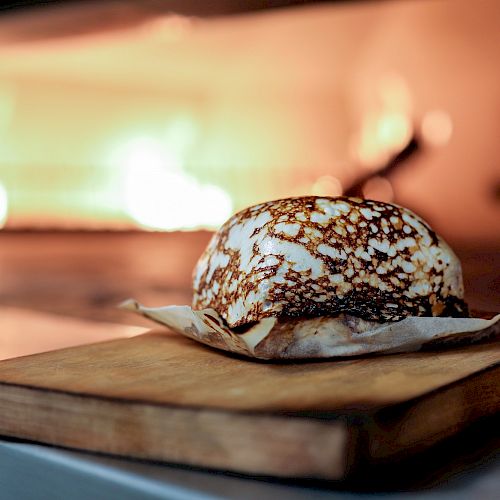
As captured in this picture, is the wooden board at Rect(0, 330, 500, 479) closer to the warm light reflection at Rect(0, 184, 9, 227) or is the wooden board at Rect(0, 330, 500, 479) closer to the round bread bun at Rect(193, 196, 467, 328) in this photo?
the round bread bun at Rect(193, 196, 467, 328)

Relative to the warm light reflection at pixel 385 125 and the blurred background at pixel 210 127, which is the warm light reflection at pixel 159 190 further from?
the warm light reflection at pixel 385 125

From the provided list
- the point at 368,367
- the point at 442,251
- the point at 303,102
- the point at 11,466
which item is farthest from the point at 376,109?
the point at 11,466

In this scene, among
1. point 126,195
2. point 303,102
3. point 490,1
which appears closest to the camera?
point 490,1

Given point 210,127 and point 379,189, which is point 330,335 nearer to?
point 379,189

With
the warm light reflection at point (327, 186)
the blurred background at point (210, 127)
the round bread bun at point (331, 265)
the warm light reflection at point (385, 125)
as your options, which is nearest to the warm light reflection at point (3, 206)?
the blurred background at point (210, 127)

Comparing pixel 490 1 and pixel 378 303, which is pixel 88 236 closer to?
pixel 490 1

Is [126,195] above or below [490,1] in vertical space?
below

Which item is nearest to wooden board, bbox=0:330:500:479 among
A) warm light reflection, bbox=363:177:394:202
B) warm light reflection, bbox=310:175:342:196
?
warm light reflection, bbox=363:177:394:202
